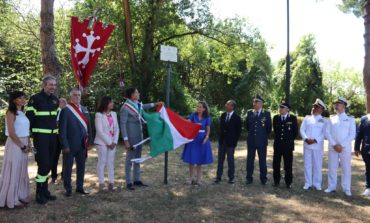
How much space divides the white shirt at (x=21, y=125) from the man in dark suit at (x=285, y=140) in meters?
4.66

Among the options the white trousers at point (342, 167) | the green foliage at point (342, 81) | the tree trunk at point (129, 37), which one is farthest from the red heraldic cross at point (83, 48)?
the green foliage at point (342, 81)

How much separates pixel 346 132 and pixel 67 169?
16.8 ft

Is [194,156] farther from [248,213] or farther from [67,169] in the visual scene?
[67,169]

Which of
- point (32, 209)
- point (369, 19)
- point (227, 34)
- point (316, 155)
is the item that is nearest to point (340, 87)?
point (227, 34)

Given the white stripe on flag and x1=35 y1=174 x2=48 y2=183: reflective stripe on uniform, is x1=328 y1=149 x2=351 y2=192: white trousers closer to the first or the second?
the white stripe on flag

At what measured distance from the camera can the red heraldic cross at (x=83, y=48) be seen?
7320mm

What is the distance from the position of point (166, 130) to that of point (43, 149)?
2461mm

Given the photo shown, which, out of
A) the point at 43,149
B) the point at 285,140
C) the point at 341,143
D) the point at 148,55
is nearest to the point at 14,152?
the point at 43,149

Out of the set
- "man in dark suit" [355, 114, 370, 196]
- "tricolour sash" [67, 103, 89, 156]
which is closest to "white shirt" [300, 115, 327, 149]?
"man in dark suit" [355, 114, 370, 196]

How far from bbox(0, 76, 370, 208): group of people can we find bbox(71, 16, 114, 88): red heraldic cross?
0.70 metres

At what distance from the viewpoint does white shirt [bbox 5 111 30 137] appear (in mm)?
5629

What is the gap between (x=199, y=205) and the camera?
20.7 feet

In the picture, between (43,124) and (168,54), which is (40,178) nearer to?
(43,124)

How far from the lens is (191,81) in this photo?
107ft
